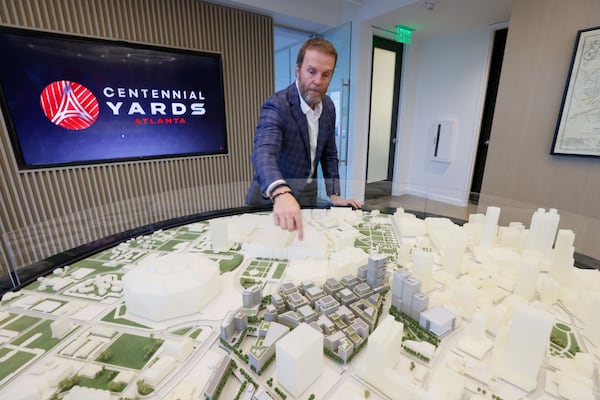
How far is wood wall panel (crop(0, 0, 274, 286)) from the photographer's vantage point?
6.75ft

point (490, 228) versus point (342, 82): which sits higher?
point (342, 82)

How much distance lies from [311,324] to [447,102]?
5390 mm

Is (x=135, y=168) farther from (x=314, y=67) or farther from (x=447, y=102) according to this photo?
(x=447, y=102)

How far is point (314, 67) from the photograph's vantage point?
1.82 metres

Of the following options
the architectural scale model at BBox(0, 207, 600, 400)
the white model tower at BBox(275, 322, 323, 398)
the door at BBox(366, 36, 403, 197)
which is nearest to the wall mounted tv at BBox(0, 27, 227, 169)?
the architectural scale model at BBox(0, 207, 600, 400)

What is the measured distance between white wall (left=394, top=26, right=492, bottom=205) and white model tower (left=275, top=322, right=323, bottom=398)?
385 cm

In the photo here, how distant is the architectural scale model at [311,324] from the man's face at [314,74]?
3.33ft

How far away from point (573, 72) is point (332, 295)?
3134 millimetres

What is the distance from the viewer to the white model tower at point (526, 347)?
933 millimetres

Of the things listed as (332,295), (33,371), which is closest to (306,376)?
(332,295)

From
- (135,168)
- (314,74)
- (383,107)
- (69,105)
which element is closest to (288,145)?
(314,74)

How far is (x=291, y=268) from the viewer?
63.9 inches

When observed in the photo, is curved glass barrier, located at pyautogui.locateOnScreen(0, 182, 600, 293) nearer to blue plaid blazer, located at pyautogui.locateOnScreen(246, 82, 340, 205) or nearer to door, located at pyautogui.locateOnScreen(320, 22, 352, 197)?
blue plaid blazer, located at pyautogui.locateOnScreen(246, 82, 340, 205)

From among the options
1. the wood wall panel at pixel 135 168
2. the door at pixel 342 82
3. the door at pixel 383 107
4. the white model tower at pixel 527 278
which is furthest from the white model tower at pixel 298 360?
the door at pixel 383 107
